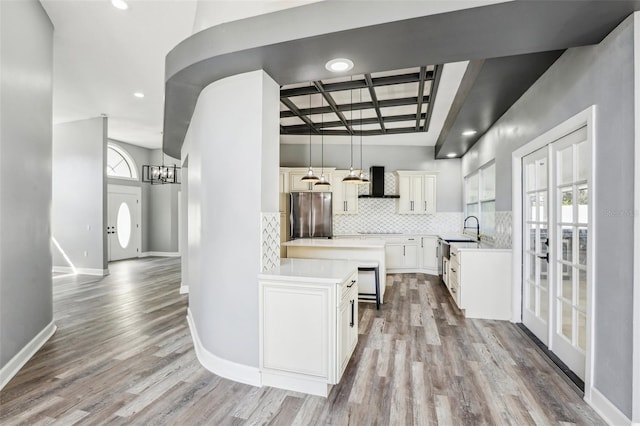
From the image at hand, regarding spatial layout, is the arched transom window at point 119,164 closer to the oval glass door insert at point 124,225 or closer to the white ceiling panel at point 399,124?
the oval glass door insert at point 124,225

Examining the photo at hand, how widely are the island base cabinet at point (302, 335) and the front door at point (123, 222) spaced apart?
8412mm

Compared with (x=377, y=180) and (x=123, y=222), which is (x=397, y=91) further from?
(x=123, y=222)

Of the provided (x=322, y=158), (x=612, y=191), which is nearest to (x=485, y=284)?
(x=612, y=191)

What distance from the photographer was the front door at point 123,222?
9125mm

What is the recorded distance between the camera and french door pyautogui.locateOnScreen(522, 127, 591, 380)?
2.60 m

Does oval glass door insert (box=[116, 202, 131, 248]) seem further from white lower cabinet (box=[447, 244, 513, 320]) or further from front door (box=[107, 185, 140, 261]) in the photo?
white lower cabinet (box=[447, 244, 513, 320])

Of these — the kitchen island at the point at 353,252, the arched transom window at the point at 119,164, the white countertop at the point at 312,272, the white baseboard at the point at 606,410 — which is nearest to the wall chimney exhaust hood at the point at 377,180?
the kitchen island at the point at 353,252

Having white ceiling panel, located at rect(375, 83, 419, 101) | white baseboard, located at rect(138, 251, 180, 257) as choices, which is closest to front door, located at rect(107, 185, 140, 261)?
white baseboard, located at rect(138, 251, 180, 257)

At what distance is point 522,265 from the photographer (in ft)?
13.0

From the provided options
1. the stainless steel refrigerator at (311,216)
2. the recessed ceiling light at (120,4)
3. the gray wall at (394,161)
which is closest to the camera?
the recessed ceiling light at (120,4)

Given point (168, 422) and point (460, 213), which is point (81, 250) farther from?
point (460, 213)

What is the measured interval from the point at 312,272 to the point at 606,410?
2101 mm

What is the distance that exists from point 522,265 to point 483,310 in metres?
0.73

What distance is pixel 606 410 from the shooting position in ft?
6.91
